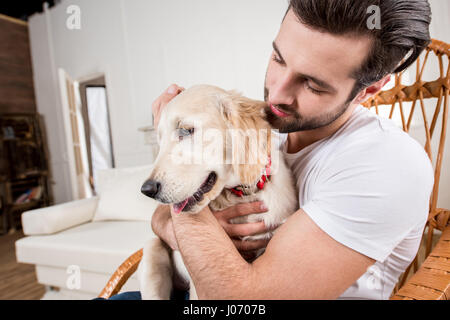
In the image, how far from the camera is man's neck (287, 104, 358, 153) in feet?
2.47

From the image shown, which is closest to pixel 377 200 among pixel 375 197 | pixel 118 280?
pixel 375 197

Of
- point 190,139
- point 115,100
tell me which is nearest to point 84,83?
point 115,100

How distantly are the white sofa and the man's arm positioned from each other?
1241 millimetres

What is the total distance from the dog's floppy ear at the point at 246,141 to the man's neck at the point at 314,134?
167 mm

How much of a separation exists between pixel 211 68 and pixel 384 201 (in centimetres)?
192

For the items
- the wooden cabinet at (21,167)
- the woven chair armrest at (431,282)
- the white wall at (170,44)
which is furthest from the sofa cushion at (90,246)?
the wooden cabinet at (21,167)

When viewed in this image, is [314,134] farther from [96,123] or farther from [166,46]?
[96,123]

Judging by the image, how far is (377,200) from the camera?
53cm

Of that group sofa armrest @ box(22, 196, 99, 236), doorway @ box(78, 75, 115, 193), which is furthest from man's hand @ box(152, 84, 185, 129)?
doorway @ box(78, 75, 115, 193)

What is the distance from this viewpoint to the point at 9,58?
4074 mm

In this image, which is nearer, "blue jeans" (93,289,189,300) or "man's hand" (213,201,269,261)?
"man's hand" (213,201,269,261)

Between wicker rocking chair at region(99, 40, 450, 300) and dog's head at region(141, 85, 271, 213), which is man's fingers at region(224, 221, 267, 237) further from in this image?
wicker rocking chair at region(99, 40, 450, 300)

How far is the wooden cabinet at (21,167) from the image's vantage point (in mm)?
3680
